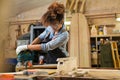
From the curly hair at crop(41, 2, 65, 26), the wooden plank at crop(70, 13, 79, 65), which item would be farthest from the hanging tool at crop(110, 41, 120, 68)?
the curly hair at crop(41, 2, 65, 26)

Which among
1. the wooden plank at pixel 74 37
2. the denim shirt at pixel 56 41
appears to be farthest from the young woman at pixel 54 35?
the wooden plank at pixel 74 37

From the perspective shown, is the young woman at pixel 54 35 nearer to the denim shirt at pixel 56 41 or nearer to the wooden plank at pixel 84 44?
the denim shirt at pixel 56 41

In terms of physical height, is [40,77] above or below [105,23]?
below

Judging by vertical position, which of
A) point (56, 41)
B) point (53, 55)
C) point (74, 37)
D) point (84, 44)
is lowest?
point (53, 55)

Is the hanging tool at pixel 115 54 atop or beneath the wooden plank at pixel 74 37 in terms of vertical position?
beneath

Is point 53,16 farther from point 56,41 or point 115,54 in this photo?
point 115,54

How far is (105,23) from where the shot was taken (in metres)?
3.82

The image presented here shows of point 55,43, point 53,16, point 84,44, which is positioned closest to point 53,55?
point 55,43

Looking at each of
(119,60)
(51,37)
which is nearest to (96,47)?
(119,60)

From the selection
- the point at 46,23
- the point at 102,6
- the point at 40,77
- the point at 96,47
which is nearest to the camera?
the point at 40,77

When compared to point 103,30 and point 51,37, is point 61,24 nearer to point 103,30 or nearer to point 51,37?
point 51,37

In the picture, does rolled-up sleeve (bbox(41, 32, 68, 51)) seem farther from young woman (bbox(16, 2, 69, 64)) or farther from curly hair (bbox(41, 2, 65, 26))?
curly hair (bbox(41, 2, 65, 26))

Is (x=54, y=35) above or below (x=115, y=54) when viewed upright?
above

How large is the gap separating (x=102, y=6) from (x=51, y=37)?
2.83m
